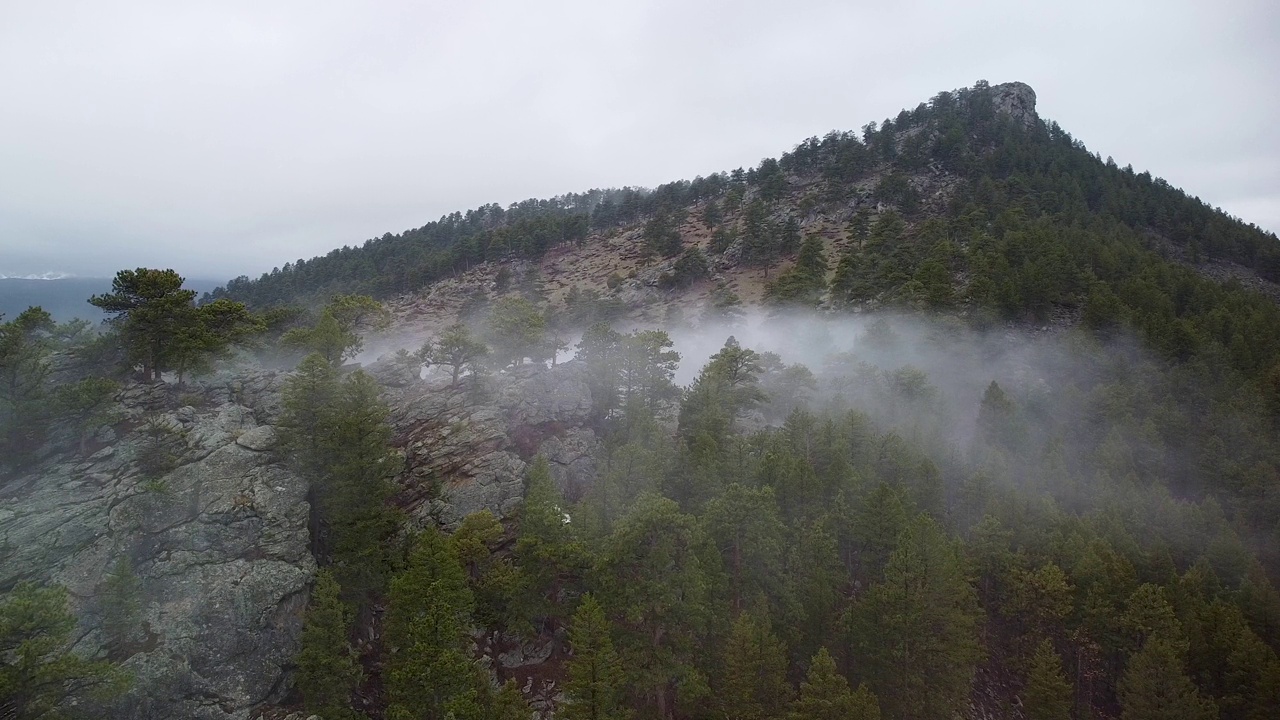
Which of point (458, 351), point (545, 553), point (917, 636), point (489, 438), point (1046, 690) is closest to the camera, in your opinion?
point (917, 636)

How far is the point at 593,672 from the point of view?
24.4 metres

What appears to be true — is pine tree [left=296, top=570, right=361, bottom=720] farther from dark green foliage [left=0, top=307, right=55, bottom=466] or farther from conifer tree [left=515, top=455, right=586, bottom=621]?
dark green foliage [left=0, top=307, right=55, bottom=466]

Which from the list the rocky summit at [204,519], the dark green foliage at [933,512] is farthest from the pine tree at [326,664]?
the rocky summit at [204,519]

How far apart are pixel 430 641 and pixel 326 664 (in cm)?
537

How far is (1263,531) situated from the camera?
45.2m

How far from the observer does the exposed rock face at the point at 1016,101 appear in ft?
514

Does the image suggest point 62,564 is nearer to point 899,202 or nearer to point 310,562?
point 310,562

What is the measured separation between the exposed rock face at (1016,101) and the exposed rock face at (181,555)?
19196 centimetres

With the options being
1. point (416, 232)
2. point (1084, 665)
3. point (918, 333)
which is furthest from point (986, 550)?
point (416, 232)

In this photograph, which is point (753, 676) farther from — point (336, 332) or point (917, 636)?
point (336, 332)

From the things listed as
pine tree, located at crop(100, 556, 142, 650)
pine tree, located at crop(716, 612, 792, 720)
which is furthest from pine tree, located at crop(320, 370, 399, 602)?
pine tree, located at crop(716, 612, 792, 720)

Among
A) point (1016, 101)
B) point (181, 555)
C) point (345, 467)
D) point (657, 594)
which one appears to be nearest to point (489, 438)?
point (345, 467)

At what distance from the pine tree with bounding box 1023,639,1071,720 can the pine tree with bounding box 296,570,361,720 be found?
3635cm

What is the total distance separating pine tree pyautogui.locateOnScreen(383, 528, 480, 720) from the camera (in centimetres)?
2503
